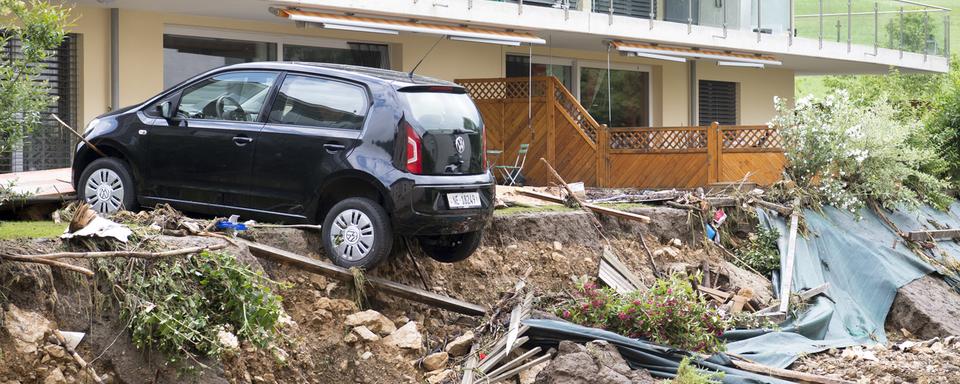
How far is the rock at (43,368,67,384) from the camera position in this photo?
7.29 metres

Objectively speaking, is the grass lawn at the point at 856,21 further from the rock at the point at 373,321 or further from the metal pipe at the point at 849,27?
the rock at the point at 373,321

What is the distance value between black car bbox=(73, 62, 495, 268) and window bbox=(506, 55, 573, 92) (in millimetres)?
11341

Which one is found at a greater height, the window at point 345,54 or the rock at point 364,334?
the window at point 345,54

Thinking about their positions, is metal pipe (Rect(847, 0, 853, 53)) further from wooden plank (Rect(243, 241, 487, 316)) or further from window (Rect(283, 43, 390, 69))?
wooden plank (Rect(243, 241, 487, 316))

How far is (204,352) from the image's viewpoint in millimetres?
8070

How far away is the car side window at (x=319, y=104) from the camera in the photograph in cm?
1013

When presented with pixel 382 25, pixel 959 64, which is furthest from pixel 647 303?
pixel 959 64

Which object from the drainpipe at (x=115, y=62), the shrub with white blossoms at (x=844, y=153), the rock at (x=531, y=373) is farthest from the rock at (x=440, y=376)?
the shrub with white blossoms at (x=844, y=153)

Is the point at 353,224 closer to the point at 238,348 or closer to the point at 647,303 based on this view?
the point at 238,348

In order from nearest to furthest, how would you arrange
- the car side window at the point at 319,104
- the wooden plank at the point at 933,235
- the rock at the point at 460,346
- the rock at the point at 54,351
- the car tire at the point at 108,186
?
1. the rock at the point at 54,351
2. the car side window at the point at 319,104
3. the rock at the point at 460,346
4. the car tire at the point at 108,186
5. the wooden plank at the point at 933,235

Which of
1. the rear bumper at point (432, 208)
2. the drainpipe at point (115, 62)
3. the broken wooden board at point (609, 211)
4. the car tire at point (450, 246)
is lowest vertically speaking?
the car tire at point (450, 246)

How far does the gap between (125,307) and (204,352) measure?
0.61 metres

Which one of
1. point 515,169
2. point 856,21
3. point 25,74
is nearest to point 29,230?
point 25,74

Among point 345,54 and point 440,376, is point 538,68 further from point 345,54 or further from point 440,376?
point 440,376
